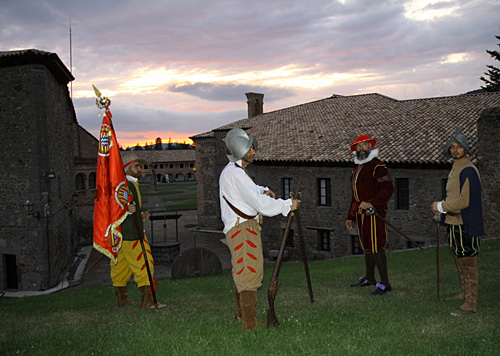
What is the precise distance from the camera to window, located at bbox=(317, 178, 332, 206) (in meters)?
21.7

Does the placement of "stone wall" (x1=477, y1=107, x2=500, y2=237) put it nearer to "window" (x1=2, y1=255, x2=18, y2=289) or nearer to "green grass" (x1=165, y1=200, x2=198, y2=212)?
"window" (x1=2, y1=255, x2=18, y2=289)

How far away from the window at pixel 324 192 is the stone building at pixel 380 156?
2 cm

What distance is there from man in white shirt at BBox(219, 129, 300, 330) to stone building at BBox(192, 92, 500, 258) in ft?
46.7

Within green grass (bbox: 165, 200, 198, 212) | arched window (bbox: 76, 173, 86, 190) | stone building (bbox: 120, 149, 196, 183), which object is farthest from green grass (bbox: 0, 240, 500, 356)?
stone building (bbox: 120, 149, 196, 183)

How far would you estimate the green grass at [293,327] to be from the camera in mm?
4500

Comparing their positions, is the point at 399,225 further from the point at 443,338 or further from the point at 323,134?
the point at 443,338

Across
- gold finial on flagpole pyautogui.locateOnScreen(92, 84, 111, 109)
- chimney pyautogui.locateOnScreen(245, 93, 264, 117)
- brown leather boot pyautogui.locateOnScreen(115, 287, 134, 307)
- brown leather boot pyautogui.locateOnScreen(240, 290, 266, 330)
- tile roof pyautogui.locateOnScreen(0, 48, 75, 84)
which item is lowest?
brown leather boot pyautogui.locateOnScreen(115, 287, 134, 307)

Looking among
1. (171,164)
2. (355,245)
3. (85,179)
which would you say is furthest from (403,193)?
(171,164)

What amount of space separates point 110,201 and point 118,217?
0.94ft

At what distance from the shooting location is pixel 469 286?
564 cm

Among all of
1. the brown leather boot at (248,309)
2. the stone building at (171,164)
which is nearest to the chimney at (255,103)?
the brown leather boot at (248,309)

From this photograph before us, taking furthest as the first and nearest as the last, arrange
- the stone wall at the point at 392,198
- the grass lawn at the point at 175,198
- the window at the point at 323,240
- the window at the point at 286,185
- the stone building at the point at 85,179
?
the grass lawn at the point at 175,198
the stone building at the point at 85,179
the window at the point at 286,185
the window at the point at 323,240
the stone wall at the point at 392,198

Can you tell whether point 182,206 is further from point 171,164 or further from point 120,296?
point 120,296

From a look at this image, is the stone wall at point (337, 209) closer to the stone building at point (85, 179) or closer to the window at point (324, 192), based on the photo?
the window at point (324, 192)
